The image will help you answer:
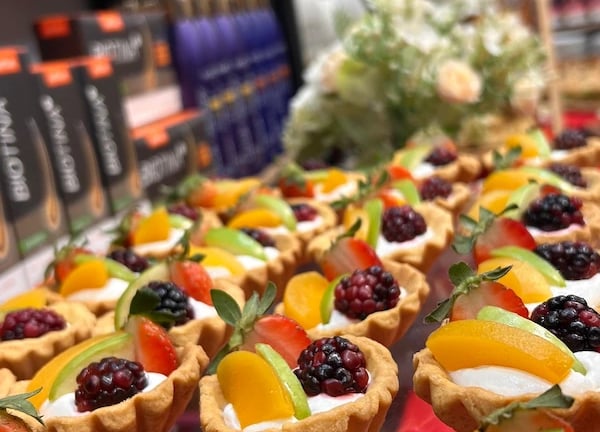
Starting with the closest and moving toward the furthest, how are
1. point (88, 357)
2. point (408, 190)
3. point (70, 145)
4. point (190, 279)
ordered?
point (88, 357), point (190, 279), point (70, 145), point (408, 190)

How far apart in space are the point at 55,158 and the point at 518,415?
190 centimetres

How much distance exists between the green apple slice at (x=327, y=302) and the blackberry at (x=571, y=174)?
44.6 inches

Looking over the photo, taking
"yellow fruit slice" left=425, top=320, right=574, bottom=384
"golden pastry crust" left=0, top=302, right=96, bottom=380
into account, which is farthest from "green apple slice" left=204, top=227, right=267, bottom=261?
"yellow fruit slice" left=425, top=320, right=574, bottom=384

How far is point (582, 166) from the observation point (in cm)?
310

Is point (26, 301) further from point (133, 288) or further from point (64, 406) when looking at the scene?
point (64, 406)

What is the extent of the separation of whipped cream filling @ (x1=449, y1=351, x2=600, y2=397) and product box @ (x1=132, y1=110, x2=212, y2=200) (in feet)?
6.21

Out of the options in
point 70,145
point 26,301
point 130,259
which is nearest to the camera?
point 26,301

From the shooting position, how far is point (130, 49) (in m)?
3.30

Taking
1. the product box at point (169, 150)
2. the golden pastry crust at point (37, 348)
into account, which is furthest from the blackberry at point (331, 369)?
the product box at point (169, 150)

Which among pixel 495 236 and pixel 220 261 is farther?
pixel 220 261

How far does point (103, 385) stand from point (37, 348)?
1.42 ft

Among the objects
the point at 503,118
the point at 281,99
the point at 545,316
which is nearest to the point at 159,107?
the point at 281,99

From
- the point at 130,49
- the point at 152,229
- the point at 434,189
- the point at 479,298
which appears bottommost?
the point at 434,189

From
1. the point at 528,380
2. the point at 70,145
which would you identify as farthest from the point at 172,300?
the point at 70,145
